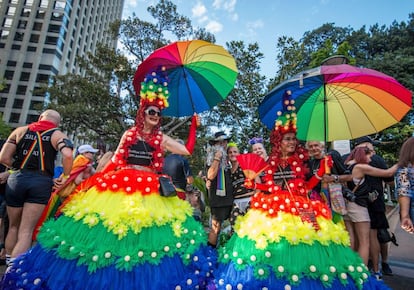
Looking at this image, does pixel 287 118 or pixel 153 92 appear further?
pixel 153 92

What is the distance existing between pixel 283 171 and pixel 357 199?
150cm

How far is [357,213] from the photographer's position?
3.58 m

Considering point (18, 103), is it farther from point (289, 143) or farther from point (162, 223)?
point (289, 143)

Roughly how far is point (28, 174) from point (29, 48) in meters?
52.9

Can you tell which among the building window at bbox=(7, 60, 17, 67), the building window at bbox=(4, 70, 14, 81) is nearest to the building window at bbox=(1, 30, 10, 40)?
the building window at bbox=(7, 60, 17, 67)

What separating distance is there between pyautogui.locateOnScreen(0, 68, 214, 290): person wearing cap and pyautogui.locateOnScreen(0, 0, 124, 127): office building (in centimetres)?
4668

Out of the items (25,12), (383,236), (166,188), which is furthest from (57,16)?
(383,236)

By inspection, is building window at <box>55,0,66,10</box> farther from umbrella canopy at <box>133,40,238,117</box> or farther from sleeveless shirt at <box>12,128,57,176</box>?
sleeveless shirt at <box>12,128,57,176</box>

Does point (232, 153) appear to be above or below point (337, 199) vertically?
above

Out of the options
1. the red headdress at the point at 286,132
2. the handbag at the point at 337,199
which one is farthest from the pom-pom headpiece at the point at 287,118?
the handbag at the point at 337,199

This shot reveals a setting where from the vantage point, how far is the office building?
136 ft

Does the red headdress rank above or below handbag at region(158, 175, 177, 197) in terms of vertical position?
above

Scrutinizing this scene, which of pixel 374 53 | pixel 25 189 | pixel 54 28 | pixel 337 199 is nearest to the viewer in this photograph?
pixel 25 189

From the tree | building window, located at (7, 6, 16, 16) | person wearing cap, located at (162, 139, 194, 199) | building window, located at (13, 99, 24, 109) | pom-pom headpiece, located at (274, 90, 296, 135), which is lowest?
person wearing cap, located at (162, 139, 194, 199)
